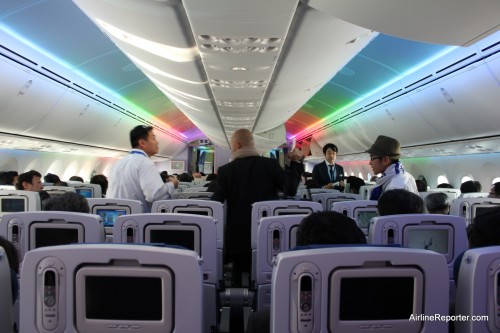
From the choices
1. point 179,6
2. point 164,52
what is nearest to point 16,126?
point 164,52

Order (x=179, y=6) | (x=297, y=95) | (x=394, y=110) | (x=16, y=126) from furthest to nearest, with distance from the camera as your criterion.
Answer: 1. (x=394, y=110)
2. (x=297, y=95)
3. (x=16, y=126)
4. (x=179, y=6)

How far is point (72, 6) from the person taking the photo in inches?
264

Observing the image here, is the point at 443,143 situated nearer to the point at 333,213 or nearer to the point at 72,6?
the point at 72,6

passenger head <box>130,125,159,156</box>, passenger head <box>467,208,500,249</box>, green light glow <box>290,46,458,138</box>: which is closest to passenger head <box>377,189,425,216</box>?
passenger head <box>467,208,500,249</box>

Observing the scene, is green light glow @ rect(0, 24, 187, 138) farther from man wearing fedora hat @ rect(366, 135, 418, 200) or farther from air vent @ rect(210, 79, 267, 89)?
man wearing fedora hat @ rect(366, 135, 418, 200)

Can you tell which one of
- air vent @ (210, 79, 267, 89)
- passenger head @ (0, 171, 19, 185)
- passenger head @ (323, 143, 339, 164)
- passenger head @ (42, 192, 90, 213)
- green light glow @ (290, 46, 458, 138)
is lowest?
passenger head @ (42, 192, 90, 213)

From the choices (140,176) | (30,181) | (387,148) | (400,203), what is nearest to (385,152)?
(387,148)

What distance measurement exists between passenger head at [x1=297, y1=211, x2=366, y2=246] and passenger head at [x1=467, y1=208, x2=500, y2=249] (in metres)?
0.59

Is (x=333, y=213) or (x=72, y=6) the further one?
(x=72, y=6)

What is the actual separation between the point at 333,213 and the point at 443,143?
8.88 m

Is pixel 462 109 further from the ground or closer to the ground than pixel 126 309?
further from the ground

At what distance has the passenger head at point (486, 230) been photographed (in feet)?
8.16

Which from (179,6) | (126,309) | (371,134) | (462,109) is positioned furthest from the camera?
(371,134)

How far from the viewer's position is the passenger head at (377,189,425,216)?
12.8 ft
